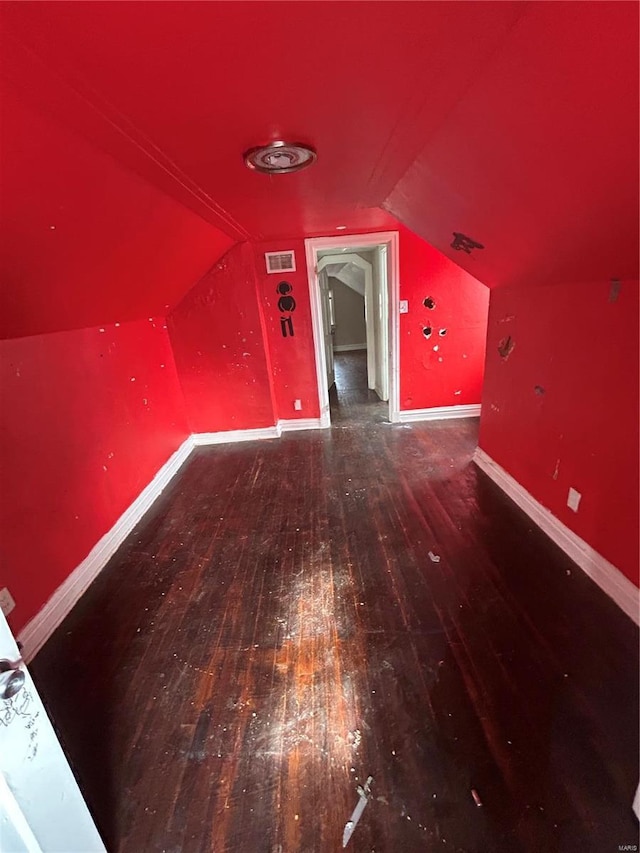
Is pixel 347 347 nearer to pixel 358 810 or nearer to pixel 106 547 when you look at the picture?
pixel 106 547

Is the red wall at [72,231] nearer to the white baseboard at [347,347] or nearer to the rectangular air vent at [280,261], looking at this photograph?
the rectangular air vent at [280,261]

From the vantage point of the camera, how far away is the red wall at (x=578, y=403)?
5.16 feet

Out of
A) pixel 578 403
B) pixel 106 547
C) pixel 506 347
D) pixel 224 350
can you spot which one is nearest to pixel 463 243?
pixel 506 347

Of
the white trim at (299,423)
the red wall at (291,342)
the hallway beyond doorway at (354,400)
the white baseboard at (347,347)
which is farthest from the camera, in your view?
the white baseboard at (347,347)

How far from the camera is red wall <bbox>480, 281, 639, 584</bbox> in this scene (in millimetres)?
1572

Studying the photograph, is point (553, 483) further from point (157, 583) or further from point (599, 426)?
point (157, 583)

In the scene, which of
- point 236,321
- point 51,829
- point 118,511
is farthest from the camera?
point 236,321

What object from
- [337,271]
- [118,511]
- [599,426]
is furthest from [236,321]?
Answer: [337,271]

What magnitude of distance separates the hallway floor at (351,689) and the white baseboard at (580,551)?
49mm

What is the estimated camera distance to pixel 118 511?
2.43 metres

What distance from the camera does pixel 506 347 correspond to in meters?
2.48

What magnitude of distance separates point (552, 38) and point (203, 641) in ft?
7.20

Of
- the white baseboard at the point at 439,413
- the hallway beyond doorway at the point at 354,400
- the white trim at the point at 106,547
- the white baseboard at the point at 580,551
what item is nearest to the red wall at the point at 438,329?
the white baseboard at the point at 439,413

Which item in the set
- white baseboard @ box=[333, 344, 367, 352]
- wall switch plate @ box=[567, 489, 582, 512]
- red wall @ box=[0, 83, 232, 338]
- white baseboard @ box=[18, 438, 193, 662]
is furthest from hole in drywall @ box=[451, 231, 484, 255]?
white baseboard @ box=[333, 344, 367, 352]
